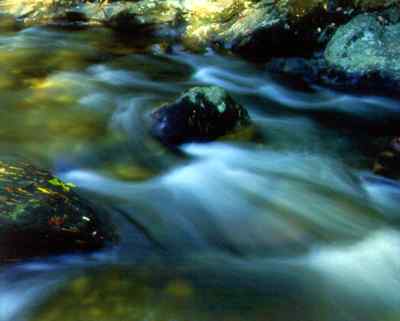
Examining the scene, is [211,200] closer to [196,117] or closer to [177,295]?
[196,117]

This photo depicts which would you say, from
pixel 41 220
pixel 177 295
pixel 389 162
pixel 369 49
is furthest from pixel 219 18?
pixel 177 295

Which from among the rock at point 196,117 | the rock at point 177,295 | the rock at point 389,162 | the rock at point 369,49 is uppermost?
the rock at point 369,49

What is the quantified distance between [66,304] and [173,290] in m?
0.65

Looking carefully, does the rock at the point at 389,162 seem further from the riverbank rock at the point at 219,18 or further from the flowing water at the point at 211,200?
the riverbank rock at the point at 219,18

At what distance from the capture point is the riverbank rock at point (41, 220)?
3.23 meters

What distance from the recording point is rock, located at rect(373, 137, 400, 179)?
15.6 feet

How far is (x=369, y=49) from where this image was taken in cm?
689

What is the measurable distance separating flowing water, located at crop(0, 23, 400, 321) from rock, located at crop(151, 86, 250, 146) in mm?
155

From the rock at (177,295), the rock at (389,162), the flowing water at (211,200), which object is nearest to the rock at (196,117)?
the flowing water at (211,200)

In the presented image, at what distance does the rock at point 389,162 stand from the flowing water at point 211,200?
0.14 meters

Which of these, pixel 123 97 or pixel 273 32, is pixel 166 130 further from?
pixel 273 32

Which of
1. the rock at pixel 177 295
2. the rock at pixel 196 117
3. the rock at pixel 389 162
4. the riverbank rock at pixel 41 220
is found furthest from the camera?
the rock at pixel 196 117

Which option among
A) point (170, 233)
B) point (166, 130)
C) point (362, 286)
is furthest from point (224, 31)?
point (362, 286)

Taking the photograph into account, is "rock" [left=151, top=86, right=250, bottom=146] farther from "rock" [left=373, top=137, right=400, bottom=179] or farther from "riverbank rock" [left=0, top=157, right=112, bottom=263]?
"riverbank rock" [left=0, top=157, right=112, bottom=263]
